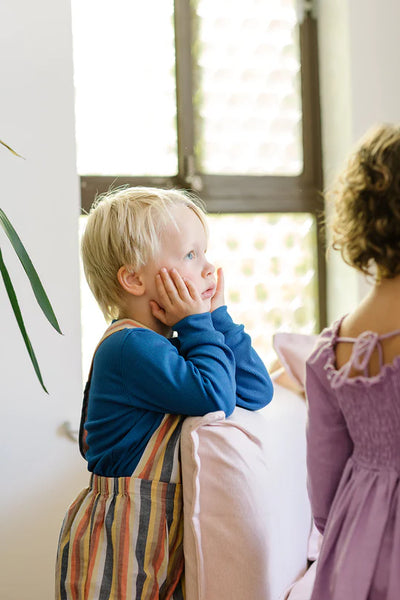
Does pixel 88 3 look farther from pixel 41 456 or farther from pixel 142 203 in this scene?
pixel 41 456

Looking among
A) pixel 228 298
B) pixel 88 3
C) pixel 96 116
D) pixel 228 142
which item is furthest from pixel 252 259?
pixel 88 3

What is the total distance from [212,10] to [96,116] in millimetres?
544

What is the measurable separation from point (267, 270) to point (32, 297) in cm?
95

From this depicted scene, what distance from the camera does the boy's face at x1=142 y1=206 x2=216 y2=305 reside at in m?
1.43

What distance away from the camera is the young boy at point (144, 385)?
130cm

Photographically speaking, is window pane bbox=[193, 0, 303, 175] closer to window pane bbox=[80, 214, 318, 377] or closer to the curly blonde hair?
window pane bbox=[80, 214, 318, 377]

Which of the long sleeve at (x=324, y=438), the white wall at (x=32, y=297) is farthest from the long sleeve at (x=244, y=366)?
the white wall at (x=32, y=297)

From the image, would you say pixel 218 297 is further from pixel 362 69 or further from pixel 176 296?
pixel 362 69

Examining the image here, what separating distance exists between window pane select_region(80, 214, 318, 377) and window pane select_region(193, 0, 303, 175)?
177 mm

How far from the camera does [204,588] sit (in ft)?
4.22

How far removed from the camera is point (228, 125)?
8.43 feet

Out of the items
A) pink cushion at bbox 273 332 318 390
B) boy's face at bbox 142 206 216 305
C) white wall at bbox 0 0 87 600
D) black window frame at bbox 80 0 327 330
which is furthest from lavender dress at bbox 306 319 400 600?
black window frame at bbox 80 0 327 330

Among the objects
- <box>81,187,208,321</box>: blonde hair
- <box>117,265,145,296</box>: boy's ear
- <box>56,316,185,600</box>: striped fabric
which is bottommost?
<box>56,316,185,600</box>: striped fabric

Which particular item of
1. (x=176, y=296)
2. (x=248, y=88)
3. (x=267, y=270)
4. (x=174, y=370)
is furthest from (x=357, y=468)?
(x=248, y=88)
